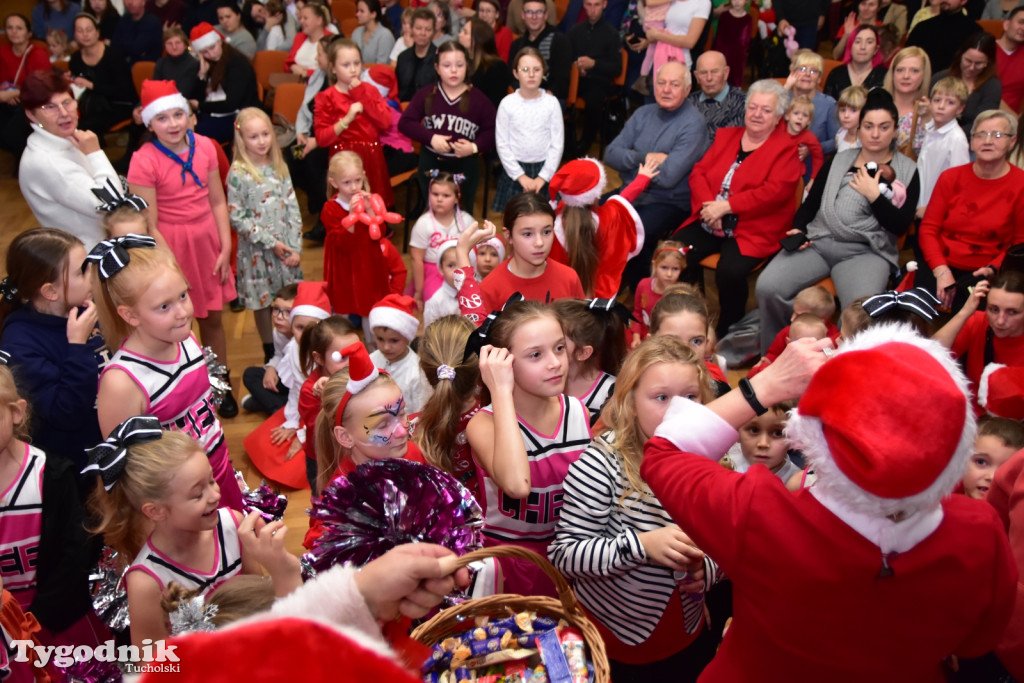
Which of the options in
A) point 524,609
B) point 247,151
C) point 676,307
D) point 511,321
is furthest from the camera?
point 247,151

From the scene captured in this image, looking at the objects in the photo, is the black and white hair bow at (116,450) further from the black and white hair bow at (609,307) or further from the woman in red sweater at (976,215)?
the woman in red sweater at (976,215)

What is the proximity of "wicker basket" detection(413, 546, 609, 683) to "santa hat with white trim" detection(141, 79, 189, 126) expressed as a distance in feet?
9.77

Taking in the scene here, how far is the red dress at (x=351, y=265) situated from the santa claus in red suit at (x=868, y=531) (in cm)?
307

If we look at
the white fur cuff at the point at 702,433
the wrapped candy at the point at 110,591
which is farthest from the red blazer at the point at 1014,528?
the wrapped candy at the point at 110,591

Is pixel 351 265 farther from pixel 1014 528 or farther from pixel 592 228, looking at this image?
pixel 1014 528

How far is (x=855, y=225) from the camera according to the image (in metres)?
4.21

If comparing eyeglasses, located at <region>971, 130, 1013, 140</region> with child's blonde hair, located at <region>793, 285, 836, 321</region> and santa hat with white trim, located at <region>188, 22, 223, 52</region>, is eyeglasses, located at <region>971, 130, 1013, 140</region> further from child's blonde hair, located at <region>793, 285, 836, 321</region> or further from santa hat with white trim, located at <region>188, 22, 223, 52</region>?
santa hat with white trim, located at <region>188, 22, 223, 52</region>

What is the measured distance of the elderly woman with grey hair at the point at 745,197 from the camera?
4.44m

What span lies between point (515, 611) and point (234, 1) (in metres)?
7.06

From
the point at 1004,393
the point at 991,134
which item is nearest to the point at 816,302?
the point at 1004,393

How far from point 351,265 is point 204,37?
8.32 ft

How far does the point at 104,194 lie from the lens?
3.41 metres

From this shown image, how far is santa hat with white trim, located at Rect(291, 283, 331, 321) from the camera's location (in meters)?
3.63

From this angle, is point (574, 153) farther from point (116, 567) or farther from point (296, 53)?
point (116, 567)
